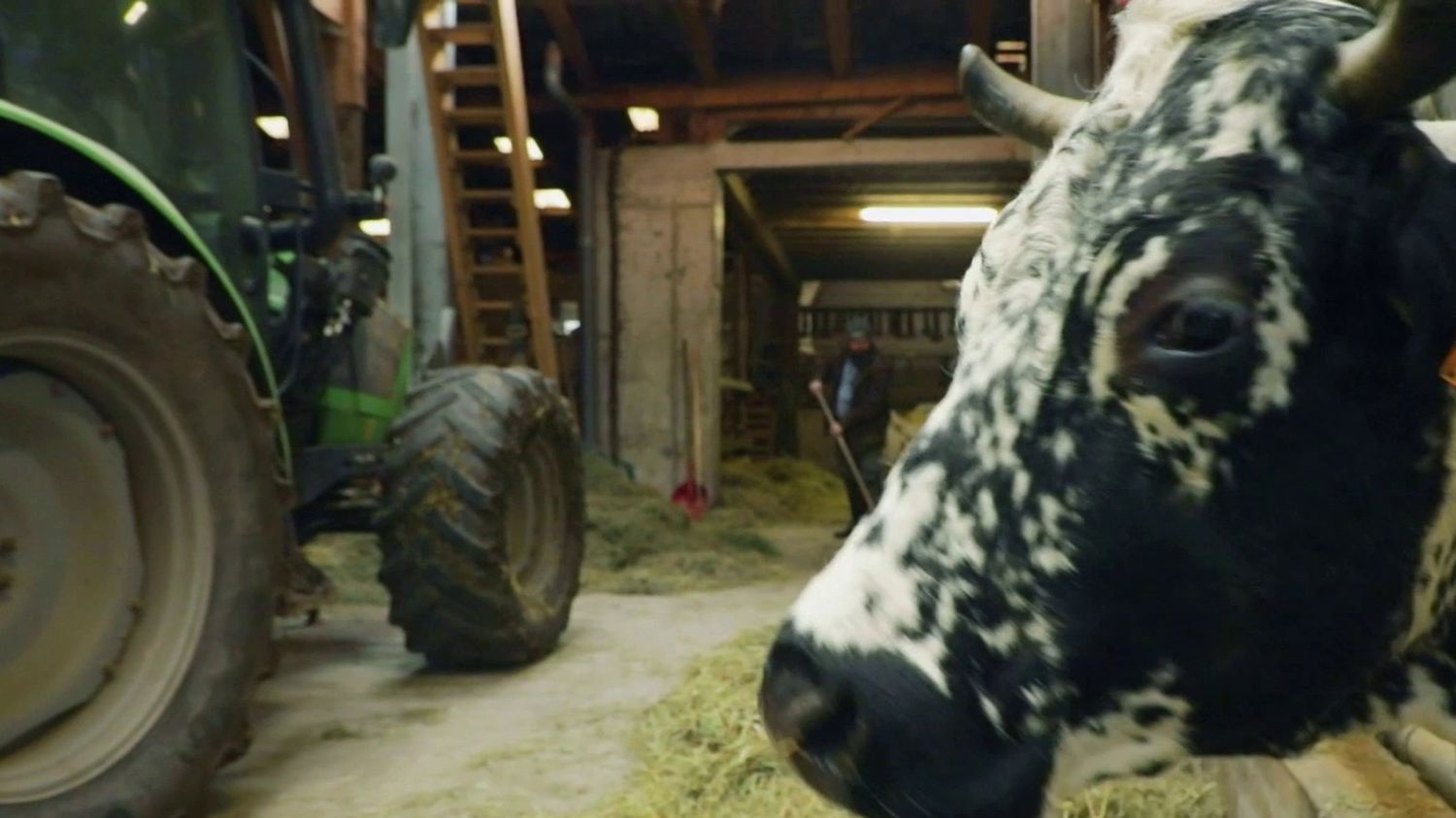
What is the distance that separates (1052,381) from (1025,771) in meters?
0.33

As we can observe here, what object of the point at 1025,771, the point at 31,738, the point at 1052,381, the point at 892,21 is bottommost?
the point at 31,738

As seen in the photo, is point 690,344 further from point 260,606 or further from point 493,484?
point 260,606

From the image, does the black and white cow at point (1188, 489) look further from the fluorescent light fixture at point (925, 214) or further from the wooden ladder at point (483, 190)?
the fluorescent light fixture at point (925, 214)

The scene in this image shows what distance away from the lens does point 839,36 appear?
8469 millimetres

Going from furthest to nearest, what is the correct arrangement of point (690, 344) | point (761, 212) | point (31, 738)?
point (761, 212) → point (690, 344) → point (31, 738)

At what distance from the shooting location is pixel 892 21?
29.3 feet

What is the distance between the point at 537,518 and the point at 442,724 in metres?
1.23

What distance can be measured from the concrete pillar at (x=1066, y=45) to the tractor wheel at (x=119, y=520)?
7.96 ft

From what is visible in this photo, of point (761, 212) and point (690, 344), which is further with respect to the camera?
point (761, 212)

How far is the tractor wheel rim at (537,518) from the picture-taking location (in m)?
4.53

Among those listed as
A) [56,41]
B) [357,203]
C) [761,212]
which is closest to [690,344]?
[761,212]

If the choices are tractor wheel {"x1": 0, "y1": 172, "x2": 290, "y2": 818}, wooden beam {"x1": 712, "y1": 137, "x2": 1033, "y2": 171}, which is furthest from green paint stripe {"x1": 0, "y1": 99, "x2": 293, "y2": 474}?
wooden beam {"x1": 712, "y1": 137, "x2": 1033, "y2": 171}

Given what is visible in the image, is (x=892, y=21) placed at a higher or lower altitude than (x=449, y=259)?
higher

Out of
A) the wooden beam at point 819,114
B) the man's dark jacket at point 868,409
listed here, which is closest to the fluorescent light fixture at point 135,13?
the man's dark jacket at point 868,409
